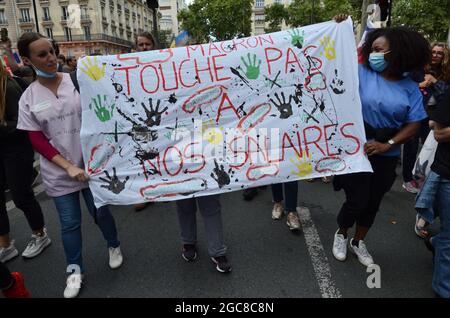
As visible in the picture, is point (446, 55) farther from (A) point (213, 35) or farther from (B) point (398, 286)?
(A) point (213, 35)

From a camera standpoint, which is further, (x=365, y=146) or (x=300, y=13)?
(x=300, y=13)

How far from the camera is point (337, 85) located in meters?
2.42

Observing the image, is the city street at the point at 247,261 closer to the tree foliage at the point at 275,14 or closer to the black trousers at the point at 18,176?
the black trousers at the point at 18,176

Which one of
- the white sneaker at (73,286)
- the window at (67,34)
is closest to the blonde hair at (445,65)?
the white sneaker at (73,286)

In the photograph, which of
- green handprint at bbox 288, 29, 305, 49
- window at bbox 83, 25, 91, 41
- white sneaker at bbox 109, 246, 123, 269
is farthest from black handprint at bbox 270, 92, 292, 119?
window at bbox 83, 25, 91, 41

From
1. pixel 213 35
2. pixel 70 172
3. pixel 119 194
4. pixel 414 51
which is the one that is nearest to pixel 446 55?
pixel 414 51

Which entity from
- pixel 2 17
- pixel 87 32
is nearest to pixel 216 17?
pixel 87 32

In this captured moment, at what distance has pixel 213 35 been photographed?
154ft

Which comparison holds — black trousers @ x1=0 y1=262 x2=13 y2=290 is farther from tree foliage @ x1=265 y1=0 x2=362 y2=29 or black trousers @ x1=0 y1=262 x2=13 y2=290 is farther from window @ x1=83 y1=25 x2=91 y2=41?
window @ x1=83 y1=25 x2=91 y2=41

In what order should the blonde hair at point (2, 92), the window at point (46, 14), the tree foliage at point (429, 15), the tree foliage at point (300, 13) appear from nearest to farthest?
1. the blonde hair at point (2, 92)
2. the tree foliage at point (429, 15)
3. the tree foliage at point (300, 13)
4. the window at point (46, 14)

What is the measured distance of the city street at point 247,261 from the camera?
2414 mm

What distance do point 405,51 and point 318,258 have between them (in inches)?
70.1

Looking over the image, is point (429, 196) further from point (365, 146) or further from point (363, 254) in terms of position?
point (363, 254)
